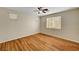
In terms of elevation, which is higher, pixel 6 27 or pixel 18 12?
pixel 18 12

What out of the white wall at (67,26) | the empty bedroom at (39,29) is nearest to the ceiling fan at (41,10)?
the empty bedroom at (39,29)

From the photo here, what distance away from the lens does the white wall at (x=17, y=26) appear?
174 cm

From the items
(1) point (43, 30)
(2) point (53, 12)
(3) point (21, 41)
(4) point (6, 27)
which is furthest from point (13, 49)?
(2) point (53, 12)

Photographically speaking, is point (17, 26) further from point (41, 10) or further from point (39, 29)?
point (41, 10)

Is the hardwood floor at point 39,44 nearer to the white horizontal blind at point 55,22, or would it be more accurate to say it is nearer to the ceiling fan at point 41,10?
the white horizontal blind at point 55,22

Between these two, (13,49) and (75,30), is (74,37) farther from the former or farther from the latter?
(13,49)

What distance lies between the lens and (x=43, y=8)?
5.94 ft

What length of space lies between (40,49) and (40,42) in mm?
142

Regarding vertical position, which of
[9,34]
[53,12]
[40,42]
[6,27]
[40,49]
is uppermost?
[53,12]

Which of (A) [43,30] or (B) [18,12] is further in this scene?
(A) [43,30]

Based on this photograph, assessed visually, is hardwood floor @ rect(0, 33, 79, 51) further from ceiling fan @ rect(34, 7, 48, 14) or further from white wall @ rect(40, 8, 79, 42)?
ceiling fan @ rect(34, 7, 48, 14)

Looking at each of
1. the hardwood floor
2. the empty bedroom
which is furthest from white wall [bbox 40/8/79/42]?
the hardwood floor

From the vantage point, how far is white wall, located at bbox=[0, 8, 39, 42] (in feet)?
5.71

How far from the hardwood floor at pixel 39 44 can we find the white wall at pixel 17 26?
0.11 metres
